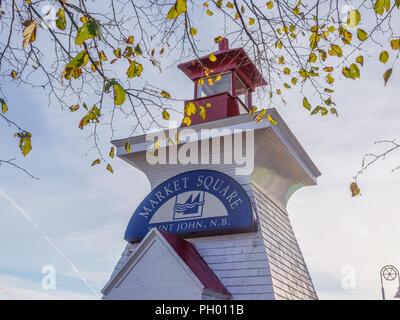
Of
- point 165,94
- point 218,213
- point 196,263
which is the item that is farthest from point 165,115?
point 218,213

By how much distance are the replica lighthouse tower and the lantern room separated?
0.15 feet

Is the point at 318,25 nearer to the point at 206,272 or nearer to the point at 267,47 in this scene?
the point at 267,47

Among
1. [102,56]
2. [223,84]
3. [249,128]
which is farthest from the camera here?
[223,84]

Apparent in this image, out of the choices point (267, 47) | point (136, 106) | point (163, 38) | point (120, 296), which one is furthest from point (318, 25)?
point (120, 296)

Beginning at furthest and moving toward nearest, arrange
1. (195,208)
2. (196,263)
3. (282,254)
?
(282,254)
(195,208)
(196,263)

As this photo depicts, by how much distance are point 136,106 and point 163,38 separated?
108 cm

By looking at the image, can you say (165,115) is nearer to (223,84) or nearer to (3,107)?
(3,107)

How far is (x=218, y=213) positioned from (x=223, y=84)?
239 inches

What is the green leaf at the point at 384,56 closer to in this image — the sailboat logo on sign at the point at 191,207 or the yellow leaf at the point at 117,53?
the yellow leaf at the point at 117,53

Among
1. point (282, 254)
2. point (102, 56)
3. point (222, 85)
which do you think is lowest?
point (282, 254)

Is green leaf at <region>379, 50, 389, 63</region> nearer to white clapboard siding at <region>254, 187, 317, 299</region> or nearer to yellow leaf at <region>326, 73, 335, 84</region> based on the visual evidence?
Result: yellow leaf at <region>326, 73, 335, 84</region>

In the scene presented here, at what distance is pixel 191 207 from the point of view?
13398 mm

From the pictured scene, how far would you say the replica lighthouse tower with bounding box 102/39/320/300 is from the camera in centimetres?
1139

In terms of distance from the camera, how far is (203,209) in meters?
13.2
